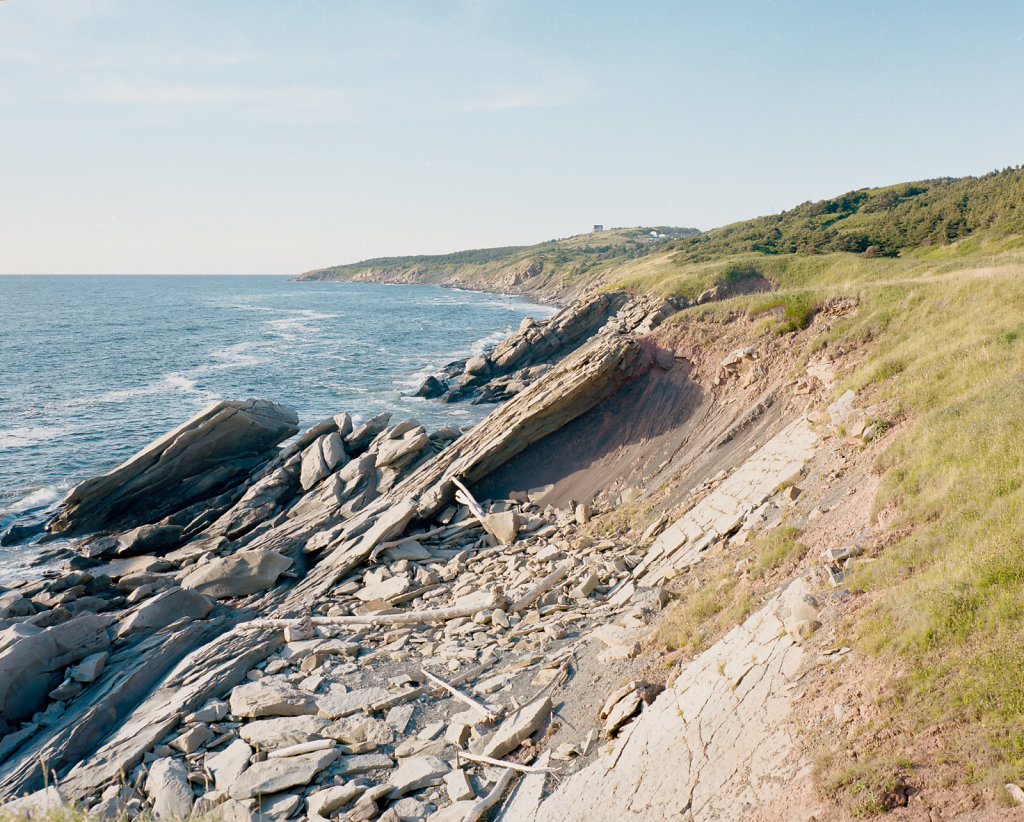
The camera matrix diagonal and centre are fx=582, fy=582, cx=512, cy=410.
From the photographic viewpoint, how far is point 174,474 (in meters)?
26.2

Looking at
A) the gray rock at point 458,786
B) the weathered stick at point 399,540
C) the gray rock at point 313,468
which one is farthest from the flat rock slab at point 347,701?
the gray rock at point 313,468

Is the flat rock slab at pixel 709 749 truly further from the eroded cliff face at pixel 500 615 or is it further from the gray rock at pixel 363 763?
the gray rock at pixel 363 763

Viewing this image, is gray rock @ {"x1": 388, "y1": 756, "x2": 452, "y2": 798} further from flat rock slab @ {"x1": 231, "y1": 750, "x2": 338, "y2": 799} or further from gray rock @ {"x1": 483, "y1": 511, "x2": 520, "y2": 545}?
gray rock @ {"x1": 483, "y1": 511, "x2": 520, "y2": 545}

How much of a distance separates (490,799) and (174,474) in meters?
23.4

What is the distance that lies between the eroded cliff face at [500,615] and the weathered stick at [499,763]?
3 cm

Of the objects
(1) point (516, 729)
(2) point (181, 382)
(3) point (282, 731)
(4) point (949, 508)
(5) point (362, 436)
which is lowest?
(3) point (282, 731)

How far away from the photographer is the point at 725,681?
823 cm

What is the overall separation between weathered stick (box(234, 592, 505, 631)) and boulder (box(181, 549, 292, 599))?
2.93 m

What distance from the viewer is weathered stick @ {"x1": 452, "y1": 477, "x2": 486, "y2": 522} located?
20.3 metres

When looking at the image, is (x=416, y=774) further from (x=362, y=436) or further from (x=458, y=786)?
(x=362, y=436)

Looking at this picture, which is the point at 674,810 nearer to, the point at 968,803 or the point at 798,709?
the point at 798,709

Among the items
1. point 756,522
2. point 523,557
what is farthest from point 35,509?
point 756,522

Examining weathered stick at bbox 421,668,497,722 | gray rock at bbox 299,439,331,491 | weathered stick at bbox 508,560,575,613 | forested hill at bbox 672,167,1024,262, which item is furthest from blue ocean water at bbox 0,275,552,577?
forested hill at bbox 672,167,1024,262

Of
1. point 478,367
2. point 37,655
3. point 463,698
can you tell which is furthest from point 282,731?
point 478,367
